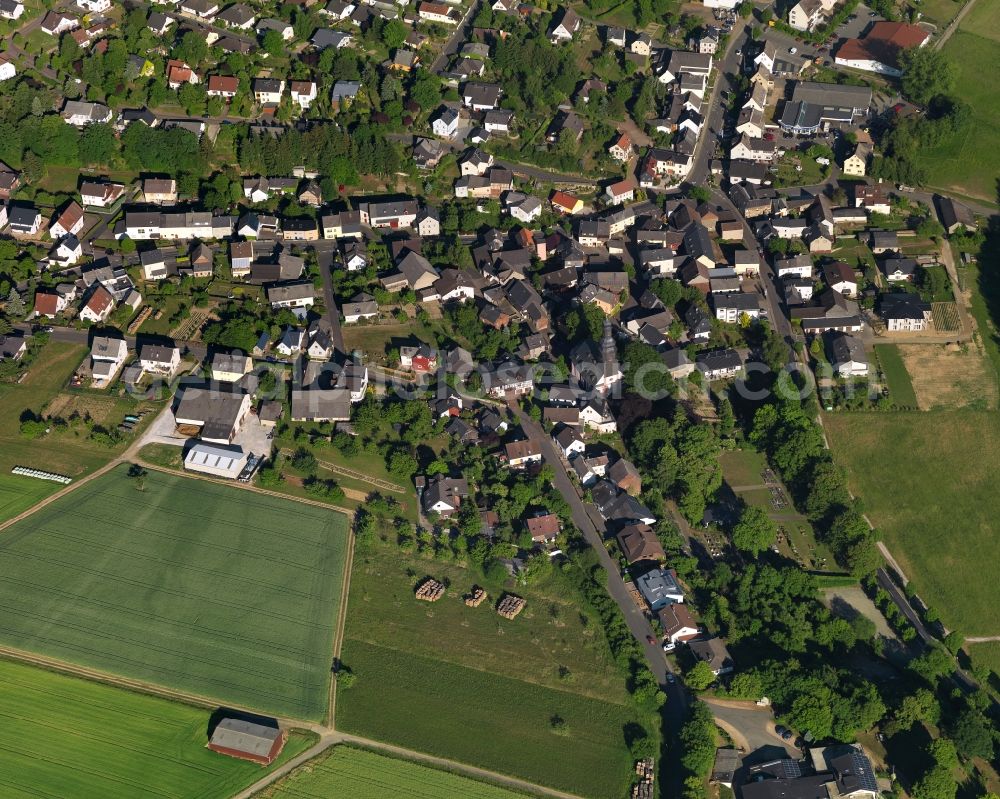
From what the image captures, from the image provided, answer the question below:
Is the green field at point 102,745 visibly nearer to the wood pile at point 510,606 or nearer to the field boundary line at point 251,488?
the wood pile at point 510,606

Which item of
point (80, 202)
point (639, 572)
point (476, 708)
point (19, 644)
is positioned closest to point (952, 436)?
point (639, 572)

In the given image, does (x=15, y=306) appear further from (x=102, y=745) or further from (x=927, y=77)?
(x=927, y=77)

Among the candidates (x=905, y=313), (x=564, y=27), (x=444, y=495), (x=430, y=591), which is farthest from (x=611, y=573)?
(x=564, y=27)

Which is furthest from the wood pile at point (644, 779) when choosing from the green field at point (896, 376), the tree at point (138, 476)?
the tree at point (138, 476)

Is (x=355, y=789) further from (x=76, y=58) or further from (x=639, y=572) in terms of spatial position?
(x=76, y=58)

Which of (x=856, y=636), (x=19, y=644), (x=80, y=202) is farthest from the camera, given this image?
(x=80, y=202)

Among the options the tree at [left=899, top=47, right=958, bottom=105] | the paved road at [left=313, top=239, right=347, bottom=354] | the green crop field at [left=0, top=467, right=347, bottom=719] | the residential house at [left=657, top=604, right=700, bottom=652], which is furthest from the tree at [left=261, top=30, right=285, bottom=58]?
the residential house at [left=657, top=604, right=700, bottom=652]
